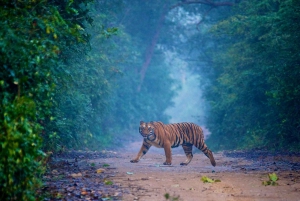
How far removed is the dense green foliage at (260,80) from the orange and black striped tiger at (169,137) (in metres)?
3.67

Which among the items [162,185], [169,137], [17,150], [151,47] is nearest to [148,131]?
[169,137]

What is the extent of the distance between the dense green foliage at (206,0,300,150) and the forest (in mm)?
48

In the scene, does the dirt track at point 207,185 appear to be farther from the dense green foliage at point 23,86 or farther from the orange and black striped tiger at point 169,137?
the dense green foliage at point 23,86

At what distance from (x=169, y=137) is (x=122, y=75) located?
44.3ft

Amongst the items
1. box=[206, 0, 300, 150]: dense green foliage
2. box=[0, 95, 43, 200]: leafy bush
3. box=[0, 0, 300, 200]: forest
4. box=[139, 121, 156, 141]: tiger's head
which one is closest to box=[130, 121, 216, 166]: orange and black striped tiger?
box=[139, 121, 156, 141]: tiger's head

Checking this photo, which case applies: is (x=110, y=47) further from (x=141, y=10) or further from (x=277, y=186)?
(x=277, y=186)

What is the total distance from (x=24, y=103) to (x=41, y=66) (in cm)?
112

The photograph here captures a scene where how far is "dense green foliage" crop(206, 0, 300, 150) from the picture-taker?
15.7 metres

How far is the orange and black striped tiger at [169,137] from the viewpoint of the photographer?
12969mm

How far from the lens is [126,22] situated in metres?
34.5

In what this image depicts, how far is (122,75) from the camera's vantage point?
26.3 m

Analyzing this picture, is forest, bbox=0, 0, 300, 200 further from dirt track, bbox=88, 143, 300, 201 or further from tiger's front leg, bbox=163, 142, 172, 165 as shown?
tiger's front leg, bbox=163, 142, 172, 165

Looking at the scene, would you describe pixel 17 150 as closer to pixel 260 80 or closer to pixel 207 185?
pixel 207 185

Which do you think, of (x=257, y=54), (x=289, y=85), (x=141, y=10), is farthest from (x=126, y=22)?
(x=289, y=85)
